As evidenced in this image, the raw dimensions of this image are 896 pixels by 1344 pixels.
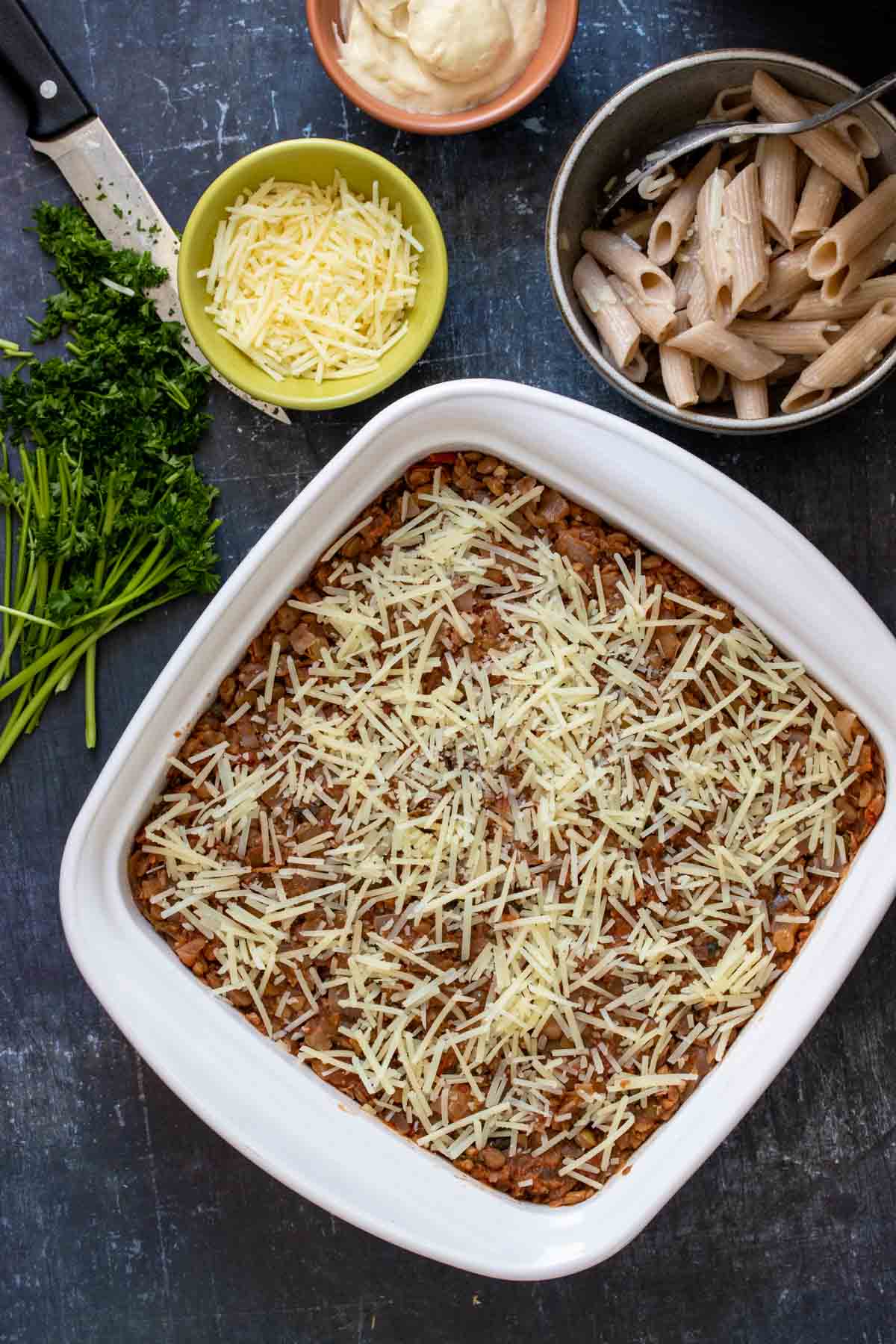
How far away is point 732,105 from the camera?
5.92 feet

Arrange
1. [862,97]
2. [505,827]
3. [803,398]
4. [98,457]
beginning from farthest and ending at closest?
1. [98,457]
2. [803,398]
3. [505,827]
4. [862,97]

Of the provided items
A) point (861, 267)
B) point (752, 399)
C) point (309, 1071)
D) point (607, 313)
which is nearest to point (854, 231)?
point (861, 267)

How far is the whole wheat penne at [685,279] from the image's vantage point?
179 cm

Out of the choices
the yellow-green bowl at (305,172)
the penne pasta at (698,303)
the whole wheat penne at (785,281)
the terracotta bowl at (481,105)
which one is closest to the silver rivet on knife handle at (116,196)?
the yellow-green bowl at (305,172)

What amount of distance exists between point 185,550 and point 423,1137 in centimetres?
104

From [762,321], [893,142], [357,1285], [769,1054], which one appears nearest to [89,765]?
[357,1285]

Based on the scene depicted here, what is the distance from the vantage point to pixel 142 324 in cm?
190

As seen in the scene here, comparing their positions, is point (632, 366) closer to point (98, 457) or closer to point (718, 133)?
point (718, 133)

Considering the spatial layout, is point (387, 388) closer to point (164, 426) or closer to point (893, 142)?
point (164, 426)

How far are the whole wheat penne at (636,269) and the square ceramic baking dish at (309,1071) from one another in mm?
257

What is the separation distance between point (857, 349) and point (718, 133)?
0.40 meters

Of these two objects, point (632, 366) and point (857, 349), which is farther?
point (632, 366)

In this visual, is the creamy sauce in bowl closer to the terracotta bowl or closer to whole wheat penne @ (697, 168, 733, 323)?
the terracotta bowl

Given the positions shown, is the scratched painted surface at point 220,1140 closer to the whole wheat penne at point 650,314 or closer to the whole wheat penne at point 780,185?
the whole wheat penne at point 650,314
